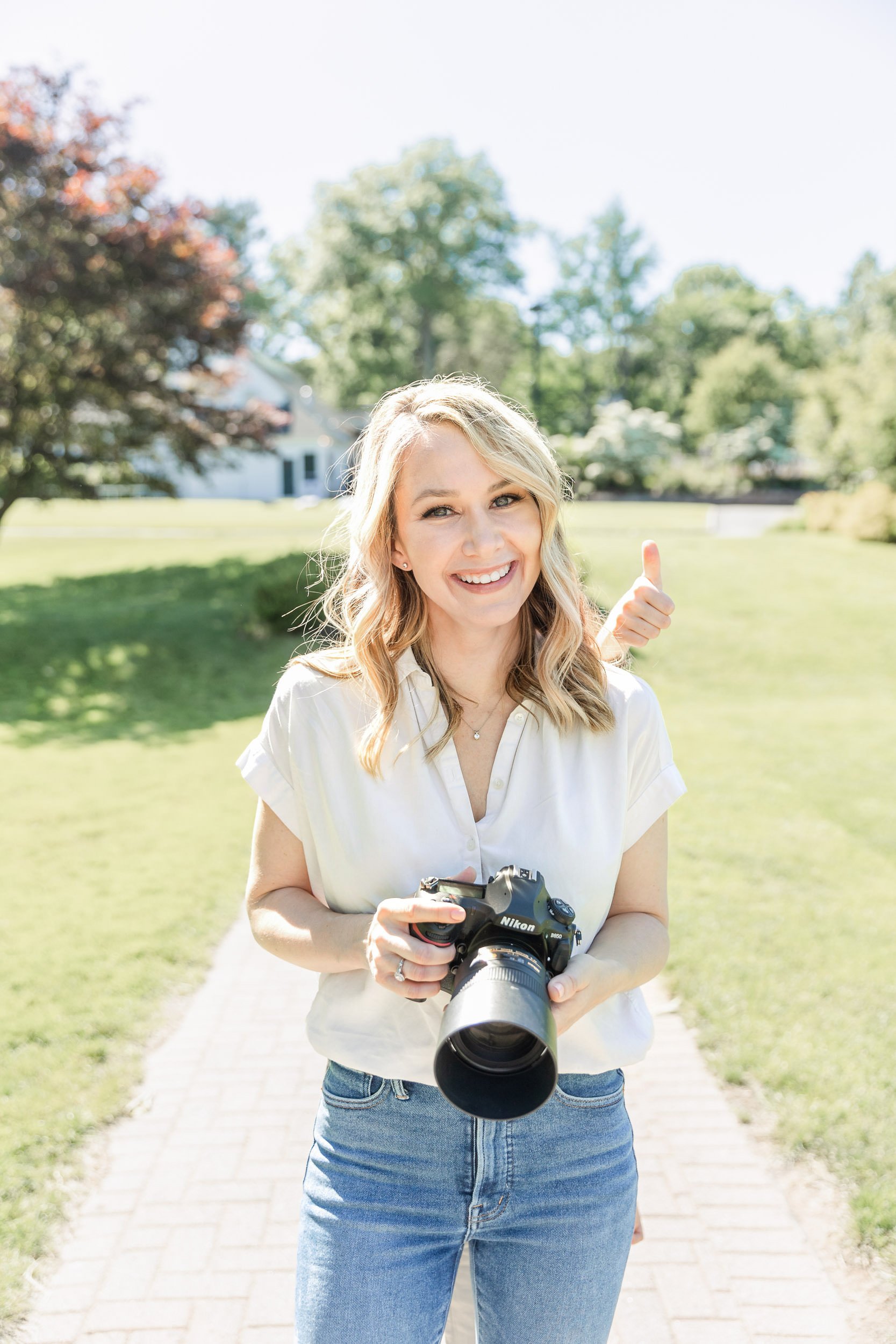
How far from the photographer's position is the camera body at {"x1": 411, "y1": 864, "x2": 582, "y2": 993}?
1.56 meters

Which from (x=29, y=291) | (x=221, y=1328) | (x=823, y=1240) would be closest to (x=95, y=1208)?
(x=221, y=1328)

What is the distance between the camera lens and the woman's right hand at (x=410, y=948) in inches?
60.7

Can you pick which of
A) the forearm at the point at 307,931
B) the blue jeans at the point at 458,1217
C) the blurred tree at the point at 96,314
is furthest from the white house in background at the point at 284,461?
the blue jeans at the point at 458,1217

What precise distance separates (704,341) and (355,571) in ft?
208

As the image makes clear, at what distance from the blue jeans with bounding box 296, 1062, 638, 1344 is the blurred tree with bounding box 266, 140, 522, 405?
4120 centimetres

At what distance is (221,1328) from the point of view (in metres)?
2.69

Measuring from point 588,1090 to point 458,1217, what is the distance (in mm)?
326

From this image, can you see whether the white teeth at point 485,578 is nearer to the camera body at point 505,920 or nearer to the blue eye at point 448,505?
the blue eye at point 448,505

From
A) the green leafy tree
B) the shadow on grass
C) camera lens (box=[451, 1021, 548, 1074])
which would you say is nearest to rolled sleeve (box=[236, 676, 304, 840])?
camera lens (box=[451, 1021, 548, 1074])

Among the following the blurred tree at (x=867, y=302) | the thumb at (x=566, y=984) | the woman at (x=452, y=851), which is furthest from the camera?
the blurred tree at (x=867, y=302)

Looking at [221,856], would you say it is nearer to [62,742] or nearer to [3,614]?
[62,742]

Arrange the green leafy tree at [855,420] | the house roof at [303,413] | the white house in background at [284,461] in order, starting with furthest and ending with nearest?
the house roof at [303,413] → the white house in background at [284,461] → the green leafy tree at [855,420]

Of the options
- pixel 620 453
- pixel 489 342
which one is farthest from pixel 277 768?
pixel 489 342

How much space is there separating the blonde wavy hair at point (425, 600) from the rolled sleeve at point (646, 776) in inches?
2.7
